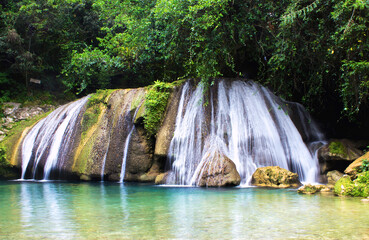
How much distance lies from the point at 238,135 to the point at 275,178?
2.31 metres

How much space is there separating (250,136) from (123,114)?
456cm

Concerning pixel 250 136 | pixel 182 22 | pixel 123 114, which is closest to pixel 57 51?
pixel 123 114

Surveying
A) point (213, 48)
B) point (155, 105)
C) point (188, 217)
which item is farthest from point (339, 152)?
point (188, 217)

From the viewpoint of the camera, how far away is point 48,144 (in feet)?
45.2

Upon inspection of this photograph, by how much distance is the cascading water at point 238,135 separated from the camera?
1066 cm

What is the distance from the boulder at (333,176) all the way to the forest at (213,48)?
178 cm

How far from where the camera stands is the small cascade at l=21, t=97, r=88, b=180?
43.7 ft

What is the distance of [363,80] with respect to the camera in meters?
9.57

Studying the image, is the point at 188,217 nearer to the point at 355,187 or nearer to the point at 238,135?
the point at 355,187

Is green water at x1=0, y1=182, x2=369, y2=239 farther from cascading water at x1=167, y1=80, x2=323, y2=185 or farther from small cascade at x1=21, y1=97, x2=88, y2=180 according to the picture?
small cascade at x1=21, y1=97, x2=88, y2=180

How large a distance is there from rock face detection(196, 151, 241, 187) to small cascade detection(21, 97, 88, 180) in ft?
19.3

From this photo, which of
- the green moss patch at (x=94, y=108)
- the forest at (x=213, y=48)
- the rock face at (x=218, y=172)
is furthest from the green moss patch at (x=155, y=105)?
the rock face at (x=218, y=172)

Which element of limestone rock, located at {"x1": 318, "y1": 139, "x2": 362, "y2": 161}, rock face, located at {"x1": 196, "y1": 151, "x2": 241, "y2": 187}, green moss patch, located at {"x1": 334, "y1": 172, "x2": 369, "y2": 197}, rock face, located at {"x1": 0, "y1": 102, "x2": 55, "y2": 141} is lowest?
green moss patch, located at {"x1": 334, "y1": 172, "x2": 369, "y2": 197}

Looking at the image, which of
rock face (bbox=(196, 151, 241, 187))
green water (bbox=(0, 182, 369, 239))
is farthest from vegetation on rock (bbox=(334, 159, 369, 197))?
rock face (bbox=(196, 151, 241, 187))
